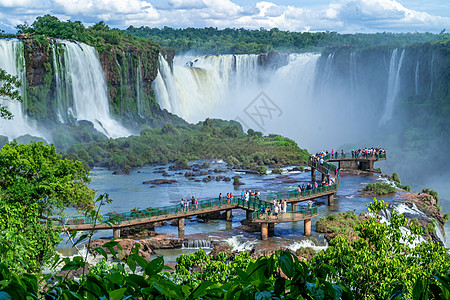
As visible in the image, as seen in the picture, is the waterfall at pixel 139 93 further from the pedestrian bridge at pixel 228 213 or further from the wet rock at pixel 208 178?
the pedestrian bridge at pixel 228 213

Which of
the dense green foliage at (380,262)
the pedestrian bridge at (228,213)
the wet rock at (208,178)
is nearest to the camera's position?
the dense green foliage at (380,262)

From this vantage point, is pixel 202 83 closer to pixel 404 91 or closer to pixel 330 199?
pixel 404 91

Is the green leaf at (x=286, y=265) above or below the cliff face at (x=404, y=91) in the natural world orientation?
above

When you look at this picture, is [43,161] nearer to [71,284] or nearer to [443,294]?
[71,284]

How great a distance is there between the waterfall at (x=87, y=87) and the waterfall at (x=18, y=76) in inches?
158

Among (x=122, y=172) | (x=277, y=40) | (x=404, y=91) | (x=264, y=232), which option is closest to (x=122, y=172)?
(x=122, y=172)

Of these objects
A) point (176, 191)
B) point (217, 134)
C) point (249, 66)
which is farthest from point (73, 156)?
point (249, 66)

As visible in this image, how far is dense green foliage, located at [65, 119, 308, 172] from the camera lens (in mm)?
46675

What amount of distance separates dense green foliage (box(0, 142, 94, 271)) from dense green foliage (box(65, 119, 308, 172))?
23815 mm

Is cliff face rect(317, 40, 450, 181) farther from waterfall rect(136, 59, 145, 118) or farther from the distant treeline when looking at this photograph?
waterfall rect(136, 59, 145, 118)

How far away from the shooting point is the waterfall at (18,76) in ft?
158

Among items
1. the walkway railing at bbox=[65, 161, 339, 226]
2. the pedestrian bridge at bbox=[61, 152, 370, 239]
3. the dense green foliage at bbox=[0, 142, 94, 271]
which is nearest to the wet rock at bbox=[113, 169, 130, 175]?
the walkway railing at bbox=[65, 161, 339, 226]

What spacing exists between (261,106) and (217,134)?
2246cm

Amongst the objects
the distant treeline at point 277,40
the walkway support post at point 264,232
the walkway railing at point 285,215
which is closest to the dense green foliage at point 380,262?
the walkway support post at point 264,232
